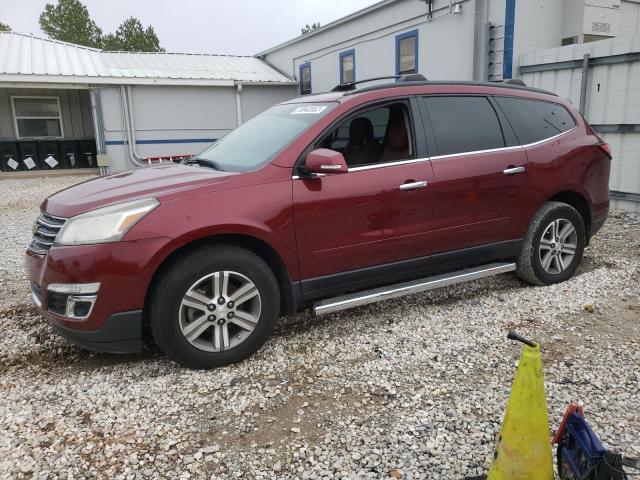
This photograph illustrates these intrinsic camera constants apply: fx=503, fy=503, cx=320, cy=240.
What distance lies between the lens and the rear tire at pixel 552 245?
451 cm

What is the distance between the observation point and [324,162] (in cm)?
331

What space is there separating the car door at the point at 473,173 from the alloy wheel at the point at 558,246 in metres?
0.41

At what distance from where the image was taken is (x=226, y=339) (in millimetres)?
3240

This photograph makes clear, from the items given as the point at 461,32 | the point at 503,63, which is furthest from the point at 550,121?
the point at 461,32

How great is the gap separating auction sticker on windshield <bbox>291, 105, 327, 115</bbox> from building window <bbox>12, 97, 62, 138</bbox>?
15.2 m

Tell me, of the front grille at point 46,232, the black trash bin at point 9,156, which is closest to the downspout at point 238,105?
the black trash bin at point 9,156

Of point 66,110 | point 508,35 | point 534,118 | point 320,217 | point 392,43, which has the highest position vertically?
point 392,43

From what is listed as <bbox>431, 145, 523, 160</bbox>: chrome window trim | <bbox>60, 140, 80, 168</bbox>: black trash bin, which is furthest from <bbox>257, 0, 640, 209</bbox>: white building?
<bbox>60, 140, 80, 168</bbox>: black trash bin

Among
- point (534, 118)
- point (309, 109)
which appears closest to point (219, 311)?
point (309, 109)

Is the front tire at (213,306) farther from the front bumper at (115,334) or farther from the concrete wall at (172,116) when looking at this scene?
the concrete wall at (172,116)

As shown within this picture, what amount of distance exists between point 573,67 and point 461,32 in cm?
289

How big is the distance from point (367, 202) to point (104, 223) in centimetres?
175

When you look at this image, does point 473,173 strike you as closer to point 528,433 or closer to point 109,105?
point 528,433

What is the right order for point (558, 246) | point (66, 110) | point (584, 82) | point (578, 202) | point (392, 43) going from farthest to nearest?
point (66, 110) → point (392, 43) → point (584, 82) → point (578, 202) → point (558, 246)
